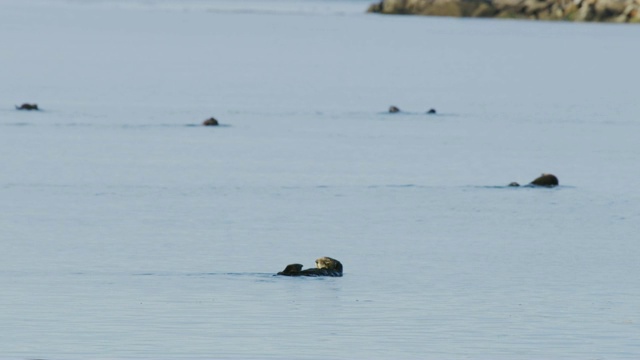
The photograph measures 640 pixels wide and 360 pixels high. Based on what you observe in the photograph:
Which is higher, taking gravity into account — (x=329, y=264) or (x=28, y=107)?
(x=329, y=264)

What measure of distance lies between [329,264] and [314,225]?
294 inches

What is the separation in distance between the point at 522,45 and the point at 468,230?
137940mm

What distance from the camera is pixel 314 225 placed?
36.7 metres

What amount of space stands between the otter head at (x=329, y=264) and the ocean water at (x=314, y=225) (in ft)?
1.26

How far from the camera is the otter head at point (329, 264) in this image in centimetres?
2923

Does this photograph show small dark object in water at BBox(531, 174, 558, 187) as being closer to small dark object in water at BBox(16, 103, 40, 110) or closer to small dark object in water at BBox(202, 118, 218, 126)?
small dark object in water at BBox(202, 118, 218, 126)

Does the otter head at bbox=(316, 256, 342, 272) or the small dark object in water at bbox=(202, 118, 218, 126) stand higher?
the otter head at bbox=(316, 256, 342, 272)

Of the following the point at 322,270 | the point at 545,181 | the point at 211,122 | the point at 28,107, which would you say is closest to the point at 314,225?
the point at 322,270

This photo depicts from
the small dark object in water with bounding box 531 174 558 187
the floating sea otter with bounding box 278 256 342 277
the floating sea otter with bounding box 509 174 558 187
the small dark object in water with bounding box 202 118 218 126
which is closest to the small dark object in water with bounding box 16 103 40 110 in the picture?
the small dark object in water with bounding box 202 118 218 126

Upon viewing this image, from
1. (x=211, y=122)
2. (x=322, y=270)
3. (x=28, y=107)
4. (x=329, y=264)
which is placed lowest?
(x=28, y=107)

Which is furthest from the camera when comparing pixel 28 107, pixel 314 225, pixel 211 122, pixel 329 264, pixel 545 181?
pixel 28 107

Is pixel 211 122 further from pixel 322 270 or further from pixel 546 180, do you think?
pixel 322 270

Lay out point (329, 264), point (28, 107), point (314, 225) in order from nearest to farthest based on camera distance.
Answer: point (329, 264) → point (314, 225) → point (28, 107)

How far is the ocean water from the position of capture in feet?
80.0
